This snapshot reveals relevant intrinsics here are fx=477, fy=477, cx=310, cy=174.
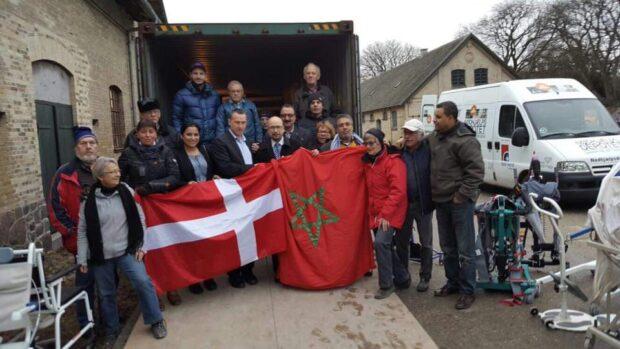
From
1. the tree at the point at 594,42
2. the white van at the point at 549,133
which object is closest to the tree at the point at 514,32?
the tree at the point at 594,42

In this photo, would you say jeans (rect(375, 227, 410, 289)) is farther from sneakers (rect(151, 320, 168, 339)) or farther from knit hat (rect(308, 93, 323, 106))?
knit hat (rect(308, 93, 323, 106))

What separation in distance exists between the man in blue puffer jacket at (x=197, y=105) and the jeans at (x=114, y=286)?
2.59 meters

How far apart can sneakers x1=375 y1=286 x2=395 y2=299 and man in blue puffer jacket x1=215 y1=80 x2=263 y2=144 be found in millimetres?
2549

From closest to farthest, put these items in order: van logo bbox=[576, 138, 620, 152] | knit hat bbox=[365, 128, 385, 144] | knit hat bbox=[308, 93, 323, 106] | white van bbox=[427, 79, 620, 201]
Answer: knit hat bbox=[365, 128, 385, 144]
knit hat bbox=[308, 93, 323, 106]
white van bbox=[427, 79, 620, 201]
van logo bbox=[576, 138, 620, 152]

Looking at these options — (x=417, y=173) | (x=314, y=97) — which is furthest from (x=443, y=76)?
(x=417, y=173)

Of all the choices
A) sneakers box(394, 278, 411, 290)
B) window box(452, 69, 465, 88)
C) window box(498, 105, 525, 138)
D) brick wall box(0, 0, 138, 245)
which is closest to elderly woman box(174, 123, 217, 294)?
sneakers box(394, 278, 411, 290)

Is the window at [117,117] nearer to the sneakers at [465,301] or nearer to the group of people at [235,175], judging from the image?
the group of people at [235,175]

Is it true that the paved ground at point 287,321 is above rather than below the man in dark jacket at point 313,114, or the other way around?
below

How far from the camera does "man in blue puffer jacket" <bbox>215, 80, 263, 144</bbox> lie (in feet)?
20.8

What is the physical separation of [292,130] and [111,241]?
2.73 m

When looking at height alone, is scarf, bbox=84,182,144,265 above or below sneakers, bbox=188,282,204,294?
above

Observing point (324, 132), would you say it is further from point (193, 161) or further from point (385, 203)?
point (193, 161)

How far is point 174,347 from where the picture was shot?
4.07 meters

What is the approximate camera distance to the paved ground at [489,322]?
395 centimetres
